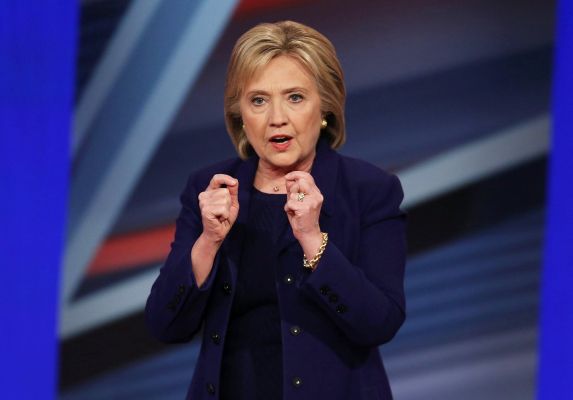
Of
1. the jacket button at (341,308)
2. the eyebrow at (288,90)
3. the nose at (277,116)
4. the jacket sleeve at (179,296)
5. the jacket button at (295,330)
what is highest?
the eyebrow at (288,90)

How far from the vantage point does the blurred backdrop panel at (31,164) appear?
3344 mm

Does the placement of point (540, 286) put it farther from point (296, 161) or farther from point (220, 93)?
point (296, 161)

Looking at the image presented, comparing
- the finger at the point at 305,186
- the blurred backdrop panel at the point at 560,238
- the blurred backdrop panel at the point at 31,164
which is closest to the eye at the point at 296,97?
the finger at the point at 305,186

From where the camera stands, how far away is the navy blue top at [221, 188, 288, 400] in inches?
71.9

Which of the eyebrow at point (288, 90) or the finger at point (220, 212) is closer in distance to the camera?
the finger at point (220, 212)

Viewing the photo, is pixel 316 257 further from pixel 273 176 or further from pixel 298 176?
pixel 273 176

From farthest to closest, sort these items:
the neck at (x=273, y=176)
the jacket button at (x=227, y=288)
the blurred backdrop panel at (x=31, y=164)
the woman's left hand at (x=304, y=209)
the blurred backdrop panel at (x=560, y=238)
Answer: the blurred backdrop panel at (x=31, y=164) → the blurred backdrop panel at (x=560, y=238) → the neck at (x=273, y=176) → the jacket button at (x=227, y=288) → the woman's left hand at (x=304, y=209)

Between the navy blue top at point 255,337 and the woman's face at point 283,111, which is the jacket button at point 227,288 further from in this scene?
the woman's face at point 283,111

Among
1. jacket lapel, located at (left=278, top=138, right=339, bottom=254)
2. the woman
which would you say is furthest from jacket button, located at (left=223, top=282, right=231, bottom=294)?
jacket lapel, located at (left=278, top=138, right=339, bottom=254)

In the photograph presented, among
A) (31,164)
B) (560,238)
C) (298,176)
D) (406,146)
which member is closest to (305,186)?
(298,176)

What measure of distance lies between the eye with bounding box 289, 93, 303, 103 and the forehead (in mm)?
24

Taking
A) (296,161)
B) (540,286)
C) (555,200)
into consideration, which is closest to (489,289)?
(540,286)

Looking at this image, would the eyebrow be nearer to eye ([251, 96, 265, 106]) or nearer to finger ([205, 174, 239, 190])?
eye ([251, 96, 265, 106])

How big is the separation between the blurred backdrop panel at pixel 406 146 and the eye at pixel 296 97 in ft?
4.51
